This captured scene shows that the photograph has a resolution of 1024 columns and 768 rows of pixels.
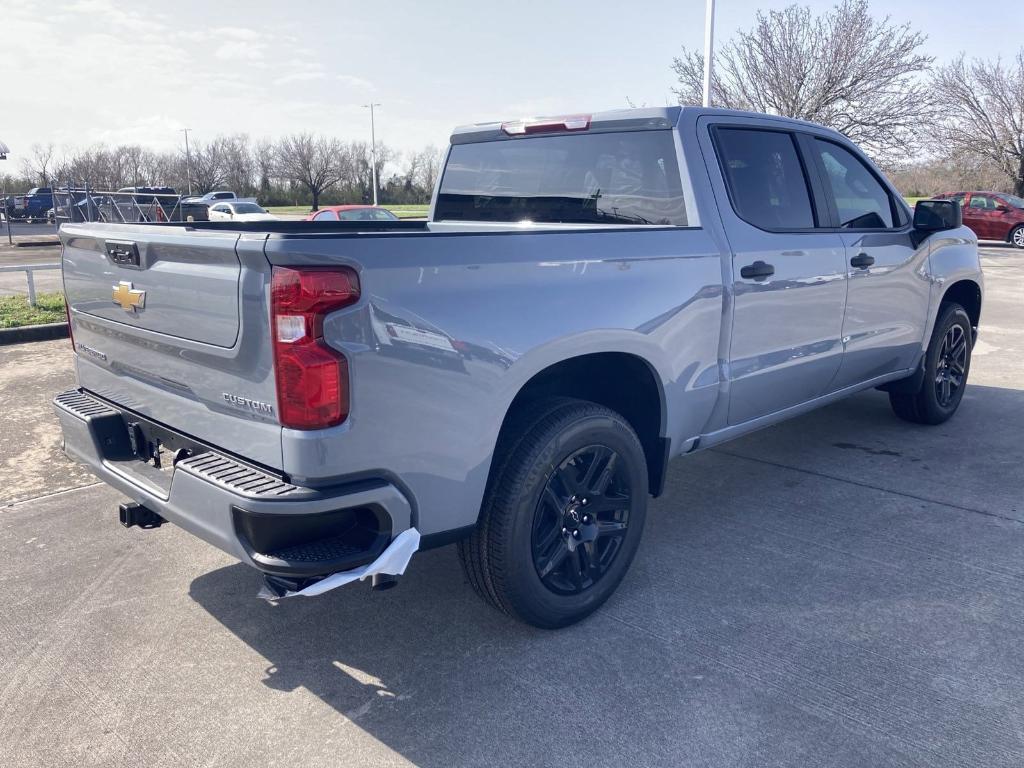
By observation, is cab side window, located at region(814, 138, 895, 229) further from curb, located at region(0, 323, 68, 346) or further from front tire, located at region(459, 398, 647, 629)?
curb, located at region(0, 323, 68, 346)

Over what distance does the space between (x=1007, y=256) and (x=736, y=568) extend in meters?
20.5

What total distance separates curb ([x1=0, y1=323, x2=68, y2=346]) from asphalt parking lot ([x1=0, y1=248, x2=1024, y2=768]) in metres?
4.83

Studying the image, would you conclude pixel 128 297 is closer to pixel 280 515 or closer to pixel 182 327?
pixel 182 327

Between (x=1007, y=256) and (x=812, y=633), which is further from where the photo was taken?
(x=1007, y=256)

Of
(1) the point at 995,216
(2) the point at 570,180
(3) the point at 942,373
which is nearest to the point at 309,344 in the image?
(2) the point at 570,180

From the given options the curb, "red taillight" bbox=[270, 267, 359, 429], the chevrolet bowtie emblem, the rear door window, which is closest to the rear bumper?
"red taillight" bbox=[270, 267, 359, 429]

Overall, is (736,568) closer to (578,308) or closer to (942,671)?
(942,671)

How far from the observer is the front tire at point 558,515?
2.89 metres

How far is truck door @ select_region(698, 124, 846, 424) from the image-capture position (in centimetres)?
374

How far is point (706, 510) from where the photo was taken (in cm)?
444

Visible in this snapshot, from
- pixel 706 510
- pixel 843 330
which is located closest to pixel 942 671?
pixel 706 510

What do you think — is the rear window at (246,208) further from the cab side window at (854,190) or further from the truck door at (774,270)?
the truck door at (774,270)

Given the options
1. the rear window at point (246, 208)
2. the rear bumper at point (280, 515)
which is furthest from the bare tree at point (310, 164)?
the rear bumper at point (280, 515)

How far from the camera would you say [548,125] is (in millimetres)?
4156
